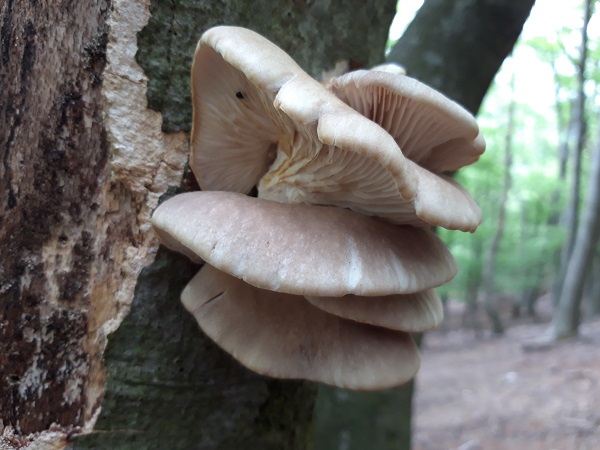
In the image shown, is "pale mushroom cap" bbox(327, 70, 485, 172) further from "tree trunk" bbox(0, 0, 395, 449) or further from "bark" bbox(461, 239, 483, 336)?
"bark" bbox(461, 239, 483, 336)

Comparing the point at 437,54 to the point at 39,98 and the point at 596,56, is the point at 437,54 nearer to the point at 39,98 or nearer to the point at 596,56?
the point at 39,98

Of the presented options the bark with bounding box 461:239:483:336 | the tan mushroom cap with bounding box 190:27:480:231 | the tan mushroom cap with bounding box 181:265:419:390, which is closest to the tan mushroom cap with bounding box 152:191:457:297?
the tan mushroom cap with bounding box 190:27:480:231

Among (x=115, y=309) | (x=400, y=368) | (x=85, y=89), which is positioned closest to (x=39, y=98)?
(x=85, y=89)

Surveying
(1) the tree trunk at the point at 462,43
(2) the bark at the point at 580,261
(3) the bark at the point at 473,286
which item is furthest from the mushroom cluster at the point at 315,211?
(3) the bark at the point at 473,286

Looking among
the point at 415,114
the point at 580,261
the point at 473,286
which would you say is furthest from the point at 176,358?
the point at 473,286

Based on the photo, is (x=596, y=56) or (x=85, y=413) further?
(x=596, y=56)

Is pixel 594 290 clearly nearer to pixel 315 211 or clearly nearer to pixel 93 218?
pixel 315 211

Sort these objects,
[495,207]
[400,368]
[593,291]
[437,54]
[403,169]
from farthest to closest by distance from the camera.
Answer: [495,207], [593,291], [437,54], [400,368], [403,169]

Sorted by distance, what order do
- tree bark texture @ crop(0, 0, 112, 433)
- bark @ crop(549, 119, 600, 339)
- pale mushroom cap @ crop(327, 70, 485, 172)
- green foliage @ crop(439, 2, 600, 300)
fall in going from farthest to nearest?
1. green foliage @ crop(439, 2, 600, 300)
2. bark @ crop(549, 119, 600, 339)
3. tree bark texture @ crop(0, 0, 112, 433)
4. pale mushroom cap @ crop(327, 70, 485, 172)

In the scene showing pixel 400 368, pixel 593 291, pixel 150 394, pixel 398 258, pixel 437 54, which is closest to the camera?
pixel 398 258
